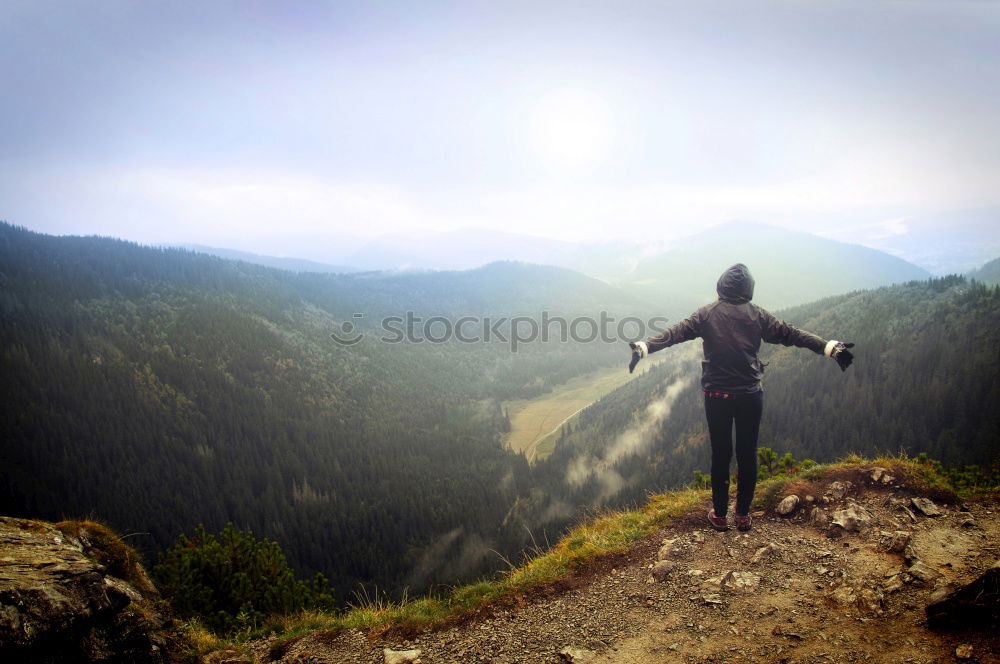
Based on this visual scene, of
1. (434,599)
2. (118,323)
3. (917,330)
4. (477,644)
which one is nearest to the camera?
(477,644)

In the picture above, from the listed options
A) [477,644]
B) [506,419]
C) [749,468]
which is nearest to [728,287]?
[749,468]

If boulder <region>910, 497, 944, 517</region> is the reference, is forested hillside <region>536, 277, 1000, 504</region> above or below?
below

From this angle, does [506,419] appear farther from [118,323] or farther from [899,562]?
[899,562]

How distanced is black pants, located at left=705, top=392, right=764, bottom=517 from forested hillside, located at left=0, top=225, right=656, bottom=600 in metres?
65.8

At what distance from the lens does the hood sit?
8203 mm

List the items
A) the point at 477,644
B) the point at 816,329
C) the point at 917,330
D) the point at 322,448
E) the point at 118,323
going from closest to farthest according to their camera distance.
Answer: the point at 477,644 → the point at 917,330 → the point at 816,329 → the point at 322,448 → the point at 118,323

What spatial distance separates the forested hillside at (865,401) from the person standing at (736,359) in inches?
1634

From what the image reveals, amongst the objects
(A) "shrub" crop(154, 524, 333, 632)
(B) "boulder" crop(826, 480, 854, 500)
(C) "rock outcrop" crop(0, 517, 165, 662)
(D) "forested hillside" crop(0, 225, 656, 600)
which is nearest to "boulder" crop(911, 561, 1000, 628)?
(B) "boulder" crop(826, 480, 854, 500)

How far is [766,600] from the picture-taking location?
6426 mm

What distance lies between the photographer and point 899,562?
6.80 m

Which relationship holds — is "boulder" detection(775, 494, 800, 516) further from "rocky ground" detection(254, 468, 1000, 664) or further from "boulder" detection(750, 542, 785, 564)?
"boulder" detection(750, 542, 785, 564)

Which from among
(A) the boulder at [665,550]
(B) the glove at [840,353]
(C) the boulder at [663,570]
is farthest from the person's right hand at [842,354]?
(C) the boulder at [663,570]

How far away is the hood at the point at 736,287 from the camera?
8.20 metres

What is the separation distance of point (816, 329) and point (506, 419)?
97438 millimetres
